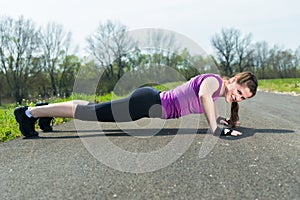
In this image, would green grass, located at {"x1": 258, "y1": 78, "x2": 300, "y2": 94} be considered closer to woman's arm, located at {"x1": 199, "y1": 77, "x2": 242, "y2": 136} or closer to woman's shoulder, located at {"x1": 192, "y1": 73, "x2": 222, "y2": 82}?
woman's shoulder, located at {"x1": 192, "y1": 73, "x2": 222, "y2": 82}

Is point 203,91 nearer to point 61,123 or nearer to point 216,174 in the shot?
point 216,174

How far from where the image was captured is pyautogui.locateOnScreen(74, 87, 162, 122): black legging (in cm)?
338

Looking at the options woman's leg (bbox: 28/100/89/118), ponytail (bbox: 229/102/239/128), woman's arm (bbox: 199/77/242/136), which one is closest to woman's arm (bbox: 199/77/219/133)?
woman's arm (bbox: 199/77/242/136)

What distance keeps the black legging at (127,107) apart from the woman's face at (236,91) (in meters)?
0.83

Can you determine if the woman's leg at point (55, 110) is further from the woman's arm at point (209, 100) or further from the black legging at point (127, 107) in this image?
the woman's arm at point (209, 100)

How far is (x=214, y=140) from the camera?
283cm

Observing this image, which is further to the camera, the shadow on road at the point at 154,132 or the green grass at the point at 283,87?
the green grass at the point at 283,87

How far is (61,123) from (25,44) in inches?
1375

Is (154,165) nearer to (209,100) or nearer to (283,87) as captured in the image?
(209,100)

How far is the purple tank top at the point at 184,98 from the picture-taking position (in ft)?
10.9

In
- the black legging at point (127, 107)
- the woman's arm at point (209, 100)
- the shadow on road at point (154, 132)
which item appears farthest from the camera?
the black legging at point (127, 107)

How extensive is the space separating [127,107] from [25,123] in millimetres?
1240

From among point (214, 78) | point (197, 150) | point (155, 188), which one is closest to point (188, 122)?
point (214, 78)

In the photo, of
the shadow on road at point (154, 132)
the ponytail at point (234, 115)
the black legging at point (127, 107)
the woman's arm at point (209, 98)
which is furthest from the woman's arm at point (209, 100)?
the black legging at point (127, 107)
